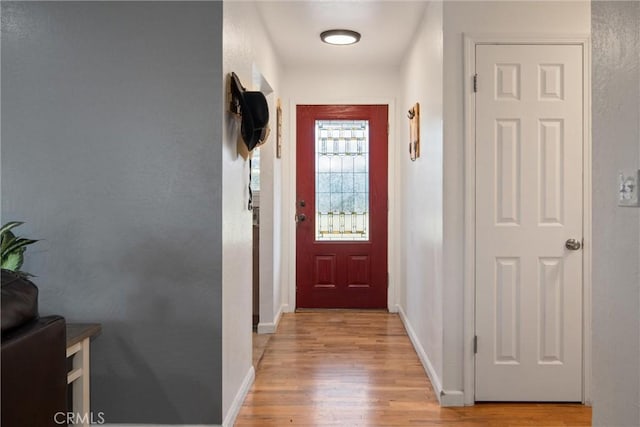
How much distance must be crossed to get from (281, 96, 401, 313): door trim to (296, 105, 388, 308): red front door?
6 cm

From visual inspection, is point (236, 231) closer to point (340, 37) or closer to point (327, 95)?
point (340, 37)

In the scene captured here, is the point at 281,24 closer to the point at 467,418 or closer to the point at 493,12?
the point at 493,12

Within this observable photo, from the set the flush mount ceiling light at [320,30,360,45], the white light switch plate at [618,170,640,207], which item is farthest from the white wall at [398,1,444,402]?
the white light switch plate at [618,170,640,207]

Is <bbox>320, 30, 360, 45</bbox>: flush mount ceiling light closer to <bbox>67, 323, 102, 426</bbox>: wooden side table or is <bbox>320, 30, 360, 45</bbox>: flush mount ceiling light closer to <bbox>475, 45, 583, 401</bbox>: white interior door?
<bbox>475, 45, 583, 401</bbox>: white interior door

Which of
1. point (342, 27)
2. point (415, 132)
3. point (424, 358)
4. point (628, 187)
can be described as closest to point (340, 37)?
point (342, 27)

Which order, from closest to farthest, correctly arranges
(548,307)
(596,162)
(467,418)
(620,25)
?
(620,25)
(596,162)
(467,418)
(548,307)

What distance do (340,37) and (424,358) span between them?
244 cm

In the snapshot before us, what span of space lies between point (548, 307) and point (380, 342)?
60.6 inches

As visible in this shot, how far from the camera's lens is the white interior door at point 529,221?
2.69 m

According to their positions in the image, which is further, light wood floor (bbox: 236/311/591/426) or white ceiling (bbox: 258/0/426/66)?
white ceiling (bbox: 258/0/426/66)

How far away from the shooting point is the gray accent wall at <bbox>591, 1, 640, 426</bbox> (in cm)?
151

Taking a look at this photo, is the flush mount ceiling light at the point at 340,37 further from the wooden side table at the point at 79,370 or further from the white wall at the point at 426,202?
the wooden side table at the point at 79,370

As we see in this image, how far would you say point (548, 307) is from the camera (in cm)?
274

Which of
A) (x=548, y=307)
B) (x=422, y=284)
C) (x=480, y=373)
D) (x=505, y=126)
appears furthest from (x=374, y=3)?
(x=480, y=373)
